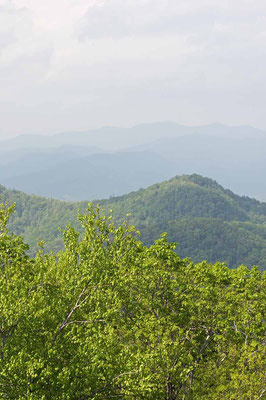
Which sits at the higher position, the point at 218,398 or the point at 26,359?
the point at 26,359

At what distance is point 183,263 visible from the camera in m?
35.2

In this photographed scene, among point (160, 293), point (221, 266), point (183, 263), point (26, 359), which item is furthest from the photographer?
point (221, 266)

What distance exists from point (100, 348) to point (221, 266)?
22.4 meters

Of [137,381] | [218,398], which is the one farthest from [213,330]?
[137,381]

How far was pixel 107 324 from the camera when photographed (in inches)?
769

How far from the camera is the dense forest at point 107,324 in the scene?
690 inches

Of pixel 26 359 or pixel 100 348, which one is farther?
pixel 100 348

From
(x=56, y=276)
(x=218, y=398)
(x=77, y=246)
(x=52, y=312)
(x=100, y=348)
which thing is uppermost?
(x=77, y=246)

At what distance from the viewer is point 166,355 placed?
70.8ft

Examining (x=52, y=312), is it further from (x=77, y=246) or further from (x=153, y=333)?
(x=153, y=333)

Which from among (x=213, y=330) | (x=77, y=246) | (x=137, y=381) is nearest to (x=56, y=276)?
(x=77, y=246)

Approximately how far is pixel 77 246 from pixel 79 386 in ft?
23.3

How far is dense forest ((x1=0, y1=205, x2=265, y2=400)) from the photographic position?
17.5m

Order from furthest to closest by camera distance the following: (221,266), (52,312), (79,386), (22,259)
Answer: (221,266) → (22,259) → (52,312) → (79,386)
